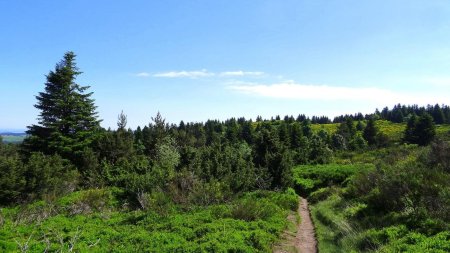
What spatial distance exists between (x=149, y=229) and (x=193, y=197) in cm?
698

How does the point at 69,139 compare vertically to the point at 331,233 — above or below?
above

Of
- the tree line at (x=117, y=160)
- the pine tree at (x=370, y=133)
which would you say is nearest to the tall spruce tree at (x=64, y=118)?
the tree line at (x=117, y=160)

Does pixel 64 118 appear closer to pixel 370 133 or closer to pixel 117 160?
pixel 117 160

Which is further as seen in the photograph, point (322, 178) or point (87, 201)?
point (322, 178)

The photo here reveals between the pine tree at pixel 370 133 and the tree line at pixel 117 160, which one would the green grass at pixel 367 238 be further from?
the pine tree at pixel 370 133

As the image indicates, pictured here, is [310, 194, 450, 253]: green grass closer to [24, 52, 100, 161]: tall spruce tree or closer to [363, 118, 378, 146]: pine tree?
[24, 52, 100, 161]: tall spruce tree

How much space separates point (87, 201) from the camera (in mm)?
24859

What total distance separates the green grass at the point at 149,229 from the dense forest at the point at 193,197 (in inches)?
2.4

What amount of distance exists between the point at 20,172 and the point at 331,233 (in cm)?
2346

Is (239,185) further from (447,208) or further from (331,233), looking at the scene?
(447,208)

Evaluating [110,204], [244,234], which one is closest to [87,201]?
[110,204]

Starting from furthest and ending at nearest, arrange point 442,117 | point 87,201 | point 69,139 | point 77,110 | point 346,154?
point 442,117, point 346,154, point 77,110, point 69,139, point 87,201

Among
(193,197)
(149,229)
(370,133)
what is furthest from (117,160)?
(370,133)

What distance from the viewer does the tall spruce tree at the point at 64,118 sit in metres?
44.4
